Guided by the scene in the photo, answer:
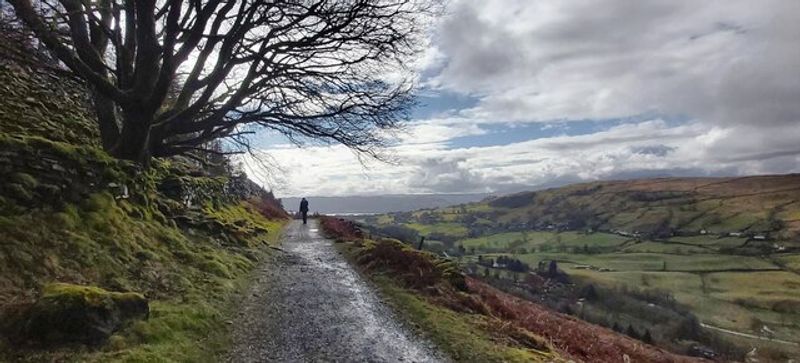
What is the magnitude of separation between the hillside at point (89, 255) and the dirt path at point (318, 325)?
65 cm

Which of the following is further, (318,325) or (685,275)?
(685,275)

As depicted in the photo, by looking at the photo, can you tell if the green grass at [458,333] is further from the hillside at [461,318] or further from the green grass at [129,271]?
the green grass at [129,271]

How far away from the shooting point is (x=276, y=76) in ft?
53.8

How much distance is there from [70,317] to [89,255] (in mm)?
3533

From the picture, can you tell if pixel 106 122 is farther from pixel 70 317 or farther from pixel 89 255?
pixel 70 317

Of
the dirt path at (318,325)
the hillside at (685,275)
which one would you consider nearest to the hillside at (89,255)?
the dirt path at (318,325)

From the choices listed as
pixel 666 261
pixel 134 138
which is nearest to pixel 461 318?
pixel 134 138

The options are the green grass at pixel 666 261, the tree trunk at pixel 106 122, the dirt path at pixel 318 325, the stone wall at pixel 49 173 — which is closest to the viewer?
the dirt path at pixel 318 325

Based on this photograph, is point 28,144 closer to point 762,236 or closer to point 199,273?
point 199,273

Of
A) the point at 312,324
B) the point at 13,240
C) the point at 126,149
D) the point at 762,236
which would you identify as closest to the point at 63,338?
the point at 13,240

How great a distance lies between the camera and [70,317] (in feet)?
26.8

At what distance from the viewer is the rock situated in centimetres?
782

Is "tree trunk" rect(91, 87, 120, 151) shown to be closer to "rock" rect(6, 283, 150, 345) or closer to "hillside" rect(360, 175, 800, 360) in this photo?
"rock" rect(6, 283, 150, 345)

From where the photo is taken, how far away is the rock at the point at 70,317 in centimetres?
782
